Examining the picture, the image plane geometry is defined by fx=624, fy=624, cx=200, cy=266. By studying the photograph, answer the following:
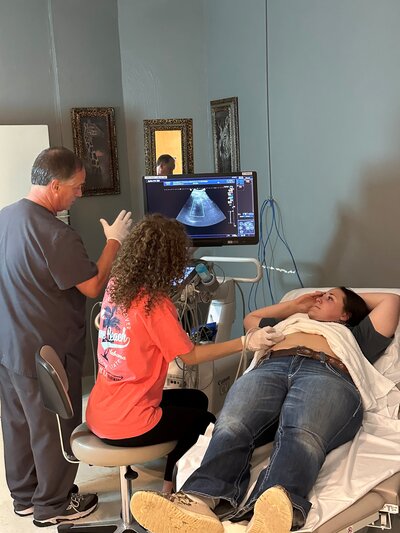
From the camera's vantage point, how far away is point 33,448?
229cm

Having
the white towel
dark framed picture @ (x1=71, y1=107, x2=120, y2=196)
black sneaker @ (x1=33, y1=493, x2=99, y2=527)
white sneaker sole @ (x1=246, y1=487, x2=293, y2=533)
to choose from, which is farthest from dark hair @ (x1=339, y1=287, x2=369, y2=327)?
dark framed picture @ (x1=71, y1=107, x2=120, y2=196)

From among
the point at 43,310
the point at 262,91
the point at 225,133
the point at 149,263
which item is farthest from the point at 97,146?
the point at 149,263

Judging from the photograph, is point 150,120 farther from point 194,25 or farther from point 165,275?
point 165,275

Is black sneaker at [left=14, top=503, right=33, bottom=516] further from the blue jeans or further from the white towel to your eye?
the white towel

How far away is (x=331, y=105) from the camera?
9.66ft

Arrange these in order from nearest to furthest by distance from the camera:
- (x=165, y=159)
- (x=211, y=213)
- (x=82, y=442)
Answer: (x=82, y=442) < (x=211, y=213) < (x=165, y=159)

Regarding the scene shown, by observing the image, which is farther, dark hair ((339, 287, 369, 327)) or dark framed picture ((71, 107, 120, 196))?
dark framed picture ((71, 107, 120, 196))

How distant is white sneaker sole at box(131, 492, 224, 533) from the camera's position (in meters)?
1.55

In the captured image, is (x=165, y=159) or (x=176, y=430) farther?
(x=165, y=159)

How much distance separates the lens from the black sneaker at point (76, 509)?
2.33m

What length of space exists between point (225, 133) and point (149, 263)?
6.27ft

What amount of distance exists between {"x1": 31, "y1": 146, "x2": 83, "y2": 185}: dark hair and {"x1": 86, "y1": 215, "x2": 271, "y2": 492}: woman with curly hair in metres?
0.42

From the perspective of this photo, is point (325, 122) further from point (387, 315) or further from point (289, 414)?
point (289, 414)

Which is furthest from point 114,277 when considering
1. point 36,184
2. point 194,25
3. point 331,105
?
point 194,25
